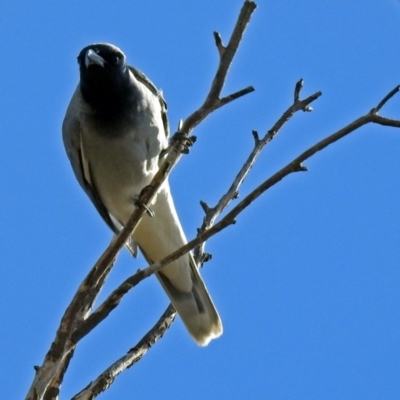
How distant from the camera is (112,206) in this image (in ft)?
18.4

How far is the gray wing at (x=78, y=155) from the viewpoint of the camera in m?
5.36

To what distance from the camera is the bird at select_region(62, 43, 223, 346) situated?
16.8 ft

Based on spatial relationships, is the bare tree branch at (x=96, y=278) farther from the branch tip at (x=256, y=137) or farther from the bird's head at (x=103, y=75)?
the bird's head at (x=103, y=75)

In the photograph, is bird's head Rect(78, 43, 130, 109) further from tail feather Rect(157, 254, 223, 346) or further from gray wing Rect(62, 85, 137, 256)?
tail feather Rect(157, 254, 223, 346)

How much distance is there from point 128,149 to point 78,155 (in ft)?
1.62

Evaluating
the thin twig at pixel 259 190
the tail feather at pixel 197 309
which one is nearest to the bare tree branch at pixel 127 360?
the thin twig at pixel 259 190

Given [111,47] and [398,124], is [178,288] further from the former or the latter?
[398,124]

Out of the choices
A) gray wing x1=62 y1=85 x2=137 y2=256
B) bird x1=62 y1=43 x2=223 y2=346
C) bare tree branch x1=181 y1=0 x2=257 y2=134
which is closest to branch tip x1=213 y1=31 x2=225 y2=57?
bare tree branch x1=181 y1=0 x2=257 y2=134

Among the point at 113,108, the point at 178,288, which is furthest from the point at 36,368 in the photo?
the point at 113,108

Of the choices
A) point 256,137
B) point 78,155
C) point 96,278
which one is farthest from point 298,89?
point 78,155

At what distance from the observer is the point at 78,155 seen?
18.0 ft

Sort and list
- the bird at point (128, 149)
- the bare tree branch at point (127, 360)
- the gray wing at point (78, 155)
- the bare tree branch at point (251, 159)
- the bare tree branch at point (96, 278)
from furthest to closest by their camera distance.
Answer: the gray wing at point (78, 155), the bird at point (128, 149), the bare tree branch at point (251, 159), the bare tree branch at point (127, 360), the bare tree branch at point (96, 278)

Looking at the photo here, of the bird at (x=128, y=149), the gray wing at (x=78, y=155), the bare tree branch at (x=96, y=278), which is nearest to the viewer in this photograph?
the bare tree branch at (x=96, y=278)

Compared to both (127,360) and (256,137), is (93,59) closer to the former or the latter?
(256,137)
